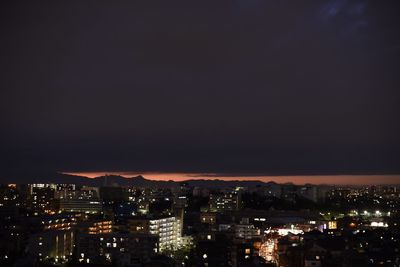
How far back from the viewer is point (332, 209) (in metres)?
29.0

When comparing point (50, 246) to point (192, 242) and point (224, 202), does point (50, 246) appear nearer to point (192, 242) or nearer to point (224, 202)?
point (192, 242)

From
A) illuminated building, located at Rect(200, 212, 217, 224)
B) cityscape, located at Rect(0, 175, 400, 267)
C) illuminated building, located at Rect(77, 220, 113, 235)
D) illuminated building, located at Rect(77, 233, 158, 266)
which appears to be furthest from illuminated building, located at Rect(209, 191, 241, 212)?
illuminated building, located at Rect(77, 233, 158, 266)

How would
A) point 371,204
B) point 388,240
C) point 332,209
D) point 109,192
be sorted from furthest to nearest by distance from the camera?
1. point 109,192
2. point 371,204
3. point 332,209
4. point 388,240

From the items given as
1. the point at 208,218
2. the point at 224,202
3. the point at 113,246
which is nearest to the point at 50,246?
the point at 113,246

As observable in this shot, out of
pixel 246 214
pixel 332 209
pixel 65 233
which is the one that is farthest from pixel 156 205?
pixel 65 233

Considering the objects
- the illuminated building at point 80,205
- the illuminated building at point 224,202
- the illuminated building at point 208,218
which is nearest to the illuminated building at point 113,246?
the illuminated building at point 208,218

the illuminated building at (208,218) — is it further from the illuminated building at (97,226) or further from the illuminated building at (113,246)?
the illuminated building at (113,246)

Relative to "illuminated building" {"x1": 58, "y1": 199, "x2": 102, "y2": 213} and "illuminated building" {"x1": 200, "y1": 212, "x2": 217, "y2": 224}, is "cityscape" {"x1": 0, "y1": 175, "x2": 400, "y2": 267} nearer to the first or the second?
"illuminated building" {"x1": 200, "y1": 212, "x2": 217, "y2": 224}

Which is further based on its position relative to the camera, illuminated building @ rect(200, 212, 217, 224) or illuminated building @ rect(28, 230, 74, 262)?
illuminated building @ rect(200, 212, 217, 224)

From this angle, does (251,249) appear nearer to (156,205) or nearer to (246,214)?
(246,214)

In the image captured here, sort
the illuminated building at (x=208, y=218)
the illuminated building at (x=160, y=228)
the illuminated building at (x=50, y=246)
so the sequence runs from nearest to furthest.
Result: the illuminated building at (x=50, y=246) < the illuminated building at (x=160, y=228) < the illuminated building at (x=208, y=218)

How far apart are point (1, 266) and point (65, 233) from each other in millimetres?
3174

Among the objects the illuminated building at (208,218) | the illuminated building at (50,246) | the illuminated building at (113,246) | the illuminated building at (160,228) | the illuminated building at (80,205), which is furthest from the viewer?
the illuminated building at (80,205)

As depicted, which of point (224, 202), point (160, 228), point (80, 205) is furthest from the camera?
point (224, 202)
